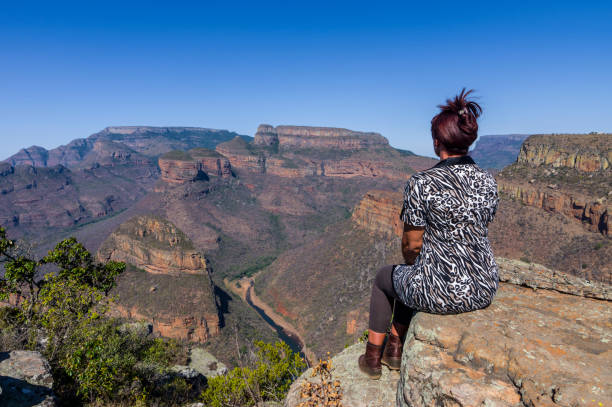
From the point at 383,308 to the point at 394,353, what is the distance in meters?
0.83

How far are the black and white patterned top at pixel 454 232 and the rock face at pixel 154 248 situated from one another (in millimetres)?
53158

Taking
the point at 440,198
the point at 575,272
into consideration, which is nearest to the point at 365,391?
the point at 440,198

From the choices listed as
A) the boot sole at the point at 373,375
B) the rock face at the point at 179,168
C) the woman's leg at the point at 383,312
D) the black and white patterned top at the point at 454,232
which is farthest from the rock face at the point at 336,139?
the black and white patterned top at the point at 454,232

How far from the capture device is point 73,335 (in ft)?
34.1

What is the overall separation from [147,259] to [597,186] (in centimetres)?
7004

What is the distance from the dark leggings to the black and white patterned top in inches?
27.3

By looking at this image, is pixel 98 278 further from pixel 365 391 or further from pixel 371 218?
pixel 371 218

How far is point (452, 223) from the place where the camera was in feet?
12.6

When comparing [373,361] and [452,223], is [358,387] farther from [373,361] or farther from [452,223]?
[452,223]

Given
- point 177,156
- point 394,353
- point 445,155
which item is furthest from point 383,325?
point 177,156

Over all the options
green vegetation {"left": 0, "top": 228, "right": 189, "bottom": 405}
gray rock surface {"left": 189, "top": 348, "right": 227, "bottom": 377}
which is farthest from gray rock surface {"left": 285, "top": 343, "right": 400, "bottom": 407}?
gray rock surface {"left": 189, "top": 348, "right": 227, "bottom": 377}

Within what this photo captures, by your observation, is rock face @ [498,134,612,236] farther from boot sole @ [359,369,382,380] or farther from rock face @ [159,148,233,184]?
rock face @ [159,148,233,184]

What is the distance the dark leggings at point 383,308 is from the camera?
15.5 ft

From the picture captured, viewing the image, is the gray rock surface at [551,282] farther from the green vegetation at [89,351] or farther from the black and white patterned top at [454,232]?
the green vegetation at [89,351]
